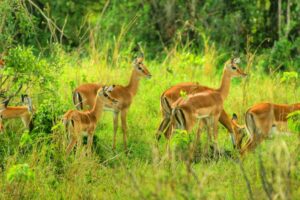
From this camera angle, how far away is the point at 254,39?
502 inches

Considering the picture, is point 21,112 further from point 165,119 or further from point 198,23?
point 198,23

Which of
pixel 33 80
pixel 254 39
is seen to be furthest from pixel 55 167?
pixel 254 39

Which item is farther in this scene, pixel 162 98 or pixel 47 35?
pixel 47 35

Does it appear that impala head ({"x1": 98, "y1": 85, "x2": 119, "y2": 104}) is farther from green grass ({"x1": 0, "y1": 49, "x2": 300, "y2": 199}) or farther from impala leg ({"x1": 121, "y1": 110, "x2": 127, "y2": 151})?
green grass ({"x1": 0, "y1": 49, "x2": 300, "y2": 199})

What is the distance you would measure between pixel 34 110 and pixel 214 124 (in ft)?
5.94

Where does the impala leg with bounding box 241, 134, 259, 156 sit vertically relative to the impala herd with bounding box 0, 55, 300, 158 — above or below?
below

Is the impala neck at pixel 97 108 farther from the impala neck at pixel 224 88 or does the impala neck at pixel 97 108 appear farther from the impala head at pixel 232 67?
the impala head at pixel 232 67

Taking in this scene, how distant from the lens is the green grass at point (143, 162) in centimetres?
462

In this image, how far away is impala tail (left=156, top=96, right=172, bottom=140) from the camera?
7871mm

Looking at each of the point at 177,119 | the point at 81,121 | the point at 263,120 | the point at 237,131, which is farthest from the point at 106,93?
the point at 263,120

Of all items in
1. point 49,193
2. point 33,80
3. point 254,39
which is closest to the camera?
point 49,193

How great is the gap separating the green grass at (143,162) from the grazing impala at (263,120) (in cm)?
14

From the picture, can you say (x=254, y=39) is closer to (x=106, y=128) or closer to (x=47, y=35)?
(x=47, y=35)

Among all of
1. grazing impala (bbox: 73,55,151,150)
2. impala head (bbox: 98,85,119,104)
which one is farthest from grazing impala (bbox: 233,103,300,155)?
impala head (bbox: 98,85,119,104)
